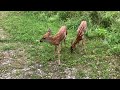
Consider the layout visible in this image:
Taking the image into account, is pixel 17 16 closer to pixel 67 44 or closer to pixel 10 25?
pixel 10 25

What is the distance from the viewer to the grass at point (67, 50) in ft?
20.4

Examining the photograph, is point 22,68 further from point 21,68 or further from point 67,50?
point 67,50

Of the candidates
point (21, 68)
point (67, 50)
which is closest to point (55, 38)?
point (67, 50)

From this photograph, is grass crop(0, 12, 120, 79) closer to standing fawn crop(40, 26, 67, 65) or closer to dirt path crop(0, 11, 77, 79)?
dirt path crop(0, 11, 77, 79)

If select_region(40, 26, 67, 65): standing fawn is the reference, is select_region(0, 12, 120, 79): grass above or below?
below

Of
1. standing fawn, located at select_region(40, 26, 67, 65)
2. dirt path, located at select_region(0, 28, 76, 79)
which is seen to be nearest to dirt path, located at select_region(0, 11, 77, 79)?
dirt path, located at select_region(0, 28, 76, 79)

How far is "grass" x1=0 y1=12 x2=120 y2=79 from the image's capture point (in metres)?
6.23

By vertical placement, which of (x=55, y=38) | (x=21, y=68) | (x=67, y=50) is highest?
(x=55, y=38)

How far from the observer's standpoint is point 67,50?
7.16 meters

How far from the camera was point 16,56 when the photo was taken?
6.93 metres

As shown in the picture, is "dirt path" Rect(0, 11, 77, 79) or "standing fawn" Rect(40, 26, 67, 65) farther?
"standing fawn" Rect(40, 26, 67, 65)

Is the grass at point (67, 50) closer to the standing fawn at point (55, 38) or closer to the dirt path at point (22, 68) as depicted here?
the dirt path at point (22, 68)

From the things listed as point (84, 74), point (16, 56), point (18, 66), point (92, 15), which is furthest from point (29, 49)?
point (92, 15)

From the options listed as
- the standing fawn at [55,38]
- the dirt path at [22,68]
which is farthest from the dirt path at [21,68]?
the standing fawn at [55,38]
